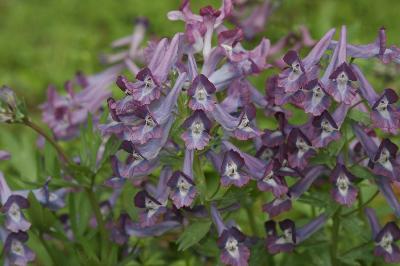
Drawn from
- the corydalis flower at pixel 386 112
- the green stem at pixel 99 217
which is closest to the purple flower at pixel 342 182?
the corydalis flower at pixel 386 112

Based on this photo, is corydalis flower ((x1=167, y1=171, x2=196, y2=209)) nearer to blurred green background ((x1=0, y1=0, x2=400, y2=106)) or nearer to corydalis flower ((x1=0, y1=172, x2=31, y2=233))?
corydalis flower ((x1=0, y1=172, x2=31, y2=233))

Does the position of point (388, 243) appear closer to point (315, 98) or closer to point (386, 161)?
point (386, 161)

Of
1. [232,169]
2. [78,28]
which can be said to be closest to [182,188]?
[232,169]

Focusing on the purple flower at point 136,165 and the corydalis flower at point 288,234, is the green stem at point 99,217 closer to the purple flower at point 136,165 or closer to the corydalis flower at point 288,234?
the purple flower at point 136,165

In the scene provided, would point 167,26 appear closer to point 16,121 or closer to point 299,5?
point 299,5

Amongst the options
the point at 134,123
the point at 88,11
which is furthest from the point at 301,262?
the point at 88,11
